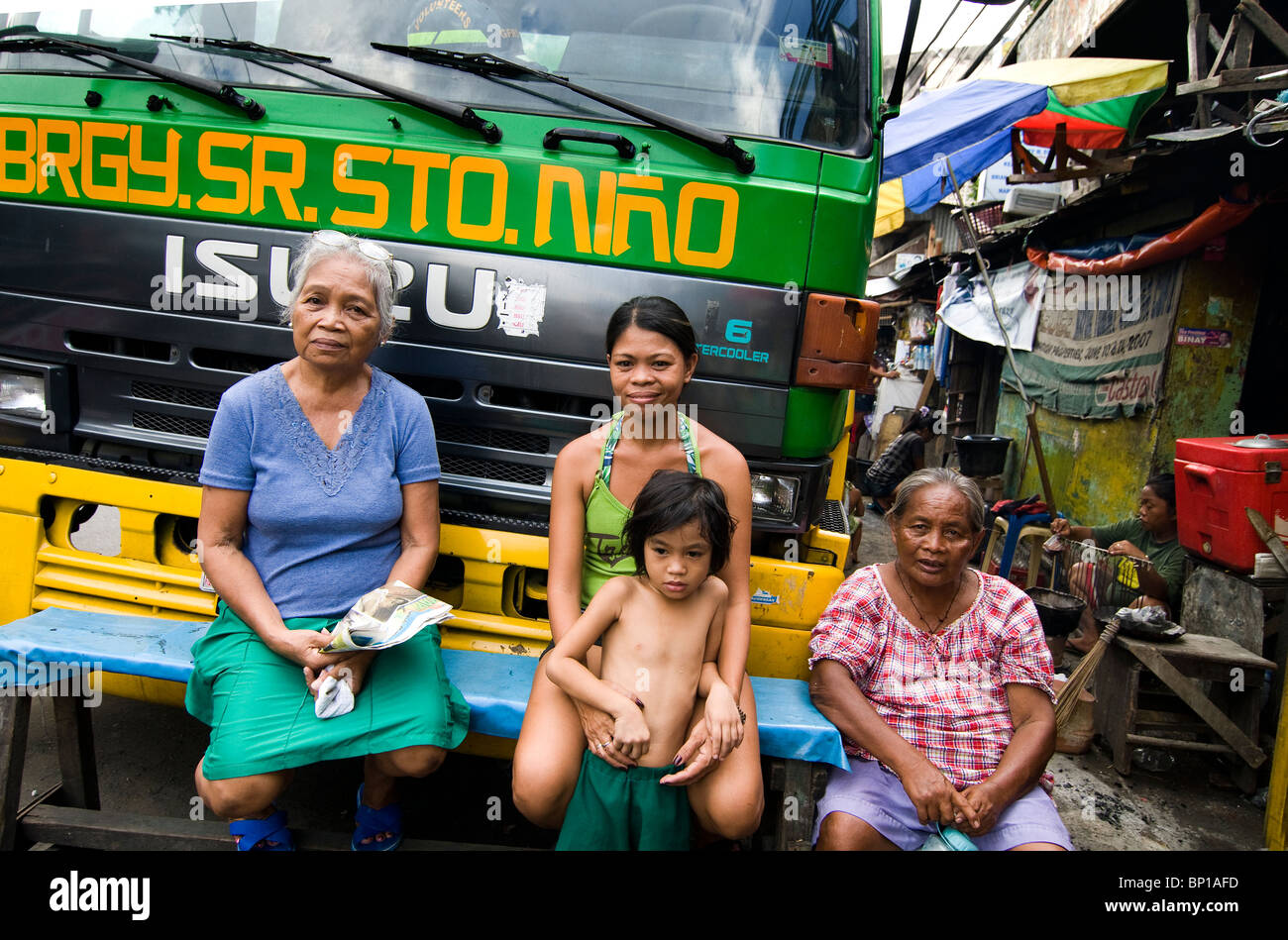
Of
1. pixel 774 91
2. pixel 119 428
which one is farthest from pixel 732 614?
pixel 119 428

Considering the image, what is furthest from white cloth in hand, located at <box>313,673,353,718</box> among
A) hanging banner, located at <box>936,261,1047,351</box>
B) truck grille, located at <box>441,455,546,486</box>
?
hanging banner, located at <box>936,261,1047,351</box>

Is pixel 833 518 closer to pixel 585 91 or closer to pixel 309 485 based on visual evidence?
pixel 585 91

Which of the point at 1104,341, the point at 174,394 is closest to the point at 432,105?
the point at 174,394

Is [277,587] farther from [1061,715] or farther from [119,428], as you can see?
[1061,715]

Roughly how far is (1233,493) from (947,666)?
278cm

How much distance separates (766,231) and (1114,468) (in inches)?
236

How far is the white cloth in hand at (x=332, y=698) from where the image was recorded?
196 cm

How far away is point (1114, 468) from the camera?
22.9ft

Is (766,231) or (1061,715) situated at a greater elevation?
(766,231)

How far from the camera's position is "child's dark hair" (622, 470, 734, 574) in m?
1.92

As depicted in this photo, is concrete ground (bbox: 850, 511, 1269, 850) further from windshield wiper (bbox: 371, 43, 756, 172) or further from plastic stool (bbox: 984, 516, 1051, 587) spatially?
windshield wiper (bbox: 371, 43, 756, 172)

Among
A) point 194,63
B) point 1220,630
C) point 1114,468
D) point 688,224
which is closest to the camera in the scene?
point 688,224

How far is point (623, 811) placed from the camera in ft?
6.32

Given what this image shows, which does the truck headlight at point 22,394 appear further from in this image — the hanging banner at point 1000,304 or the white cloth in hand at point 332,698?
the hanging banner at point 1000,304
